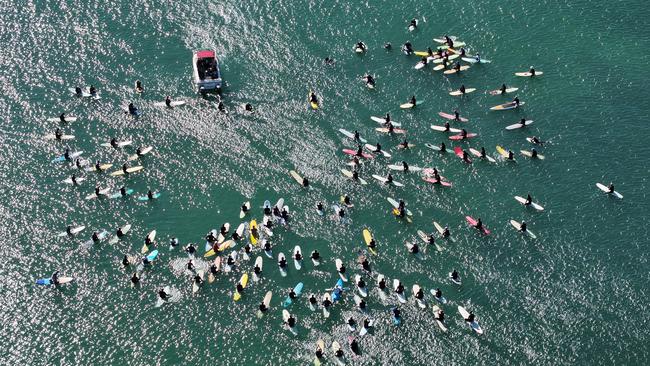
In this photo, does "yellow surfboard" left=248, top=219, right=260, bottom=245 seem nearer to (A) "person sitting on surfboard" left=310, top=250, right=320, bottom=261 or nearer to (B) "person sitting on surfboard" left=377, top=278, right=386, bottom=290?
(A) "person sitting on surfboard" left=310, top=250, right=320, bottom=261

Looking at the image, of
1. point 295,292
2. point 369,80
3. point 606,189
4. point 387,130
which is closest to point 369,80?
point 369,80

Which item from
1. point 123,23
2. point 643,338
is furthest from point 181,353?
point 123,23

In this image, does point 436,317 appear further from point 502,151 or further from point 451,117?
point 451,117

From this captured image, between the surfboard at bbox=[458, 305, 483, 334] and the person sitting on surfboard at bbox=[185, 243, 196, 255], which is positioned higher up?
the person sitting on surfboard at bbox=[185, 243, 196, 255]

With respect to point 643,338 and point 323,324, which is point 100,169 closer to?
point 323,324

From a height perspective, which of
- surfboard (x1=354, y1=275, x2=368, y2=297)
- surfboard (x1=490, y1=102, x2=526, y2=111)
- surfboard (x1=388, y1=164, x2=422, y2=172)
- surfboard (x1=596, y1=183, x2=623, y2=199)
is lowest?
surfboard (x1=354, y1=275, x2=368, y2=297)

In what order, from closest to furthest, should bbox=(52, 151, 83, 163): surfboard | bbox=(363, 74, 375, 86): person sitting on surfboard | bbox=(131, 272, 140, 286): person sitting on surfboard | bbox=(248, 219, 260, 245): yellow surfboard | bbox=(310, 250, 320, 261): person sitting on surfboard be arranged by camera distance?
bbox=(131, 272, 140, 286): person sitting on surfboard → bbox=(310, 250, 320, 261): person sitting on surfboard → bbox=(248, 219, 260, 245): yellow surfboard → bbox=(52, 151, 83, 163): surfboard → bbox=(363, 74, 375, 86): person sitting on surfboard

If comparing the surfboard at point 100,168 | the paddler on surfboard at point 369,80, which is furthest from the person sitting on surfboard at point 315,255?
the paddler on surfboard at point 369,80

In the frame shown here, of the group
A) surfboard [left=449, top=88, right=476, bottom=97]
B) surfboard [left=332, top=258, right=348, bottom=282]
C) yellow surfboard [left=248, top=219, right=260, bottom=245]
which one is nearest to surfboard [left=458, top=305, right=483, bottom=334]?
surfboard [left=332, top=258, right=348, bottom=282]
